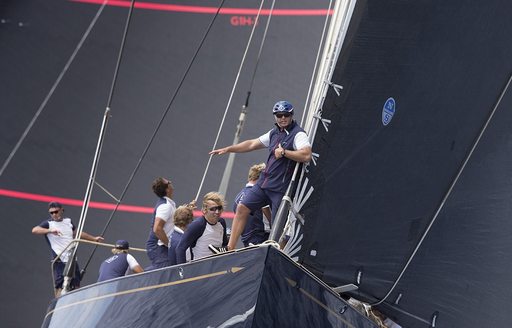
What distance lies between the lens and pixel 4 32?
32.4 feet

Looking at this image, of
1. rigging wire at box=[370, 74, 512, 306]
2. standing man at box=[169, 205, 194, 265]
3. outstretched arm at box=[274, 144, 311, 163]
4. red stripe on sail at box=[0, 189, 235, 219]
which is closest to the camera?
outstretched arm at box=[274, 144, 311, 163]

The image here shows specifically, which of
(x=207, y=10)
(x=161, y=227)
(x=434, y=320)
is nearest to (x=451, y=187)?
(x=434, y=320)

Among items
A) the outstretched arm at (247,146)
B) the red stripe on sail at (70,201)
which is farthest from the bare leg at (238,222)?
the red stripe on sail at (70,201)

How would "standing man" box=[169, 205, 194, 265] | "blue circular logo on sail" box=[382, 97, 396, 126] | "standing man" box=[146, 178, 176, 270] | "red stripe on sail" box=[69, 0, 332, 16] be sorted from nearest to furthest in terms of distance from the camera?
"blue circular logo on sail" box=[382, 97, 396, 126] → "standing man" box=[169, 205, 194, 265] → "standing man" box=[146, 178, 176, 270] → "red stripe on sail" box=[69, 0, 332, 16]

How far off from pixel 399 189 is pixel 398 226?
16 centimetres

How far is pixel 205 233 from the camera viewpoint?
575cm

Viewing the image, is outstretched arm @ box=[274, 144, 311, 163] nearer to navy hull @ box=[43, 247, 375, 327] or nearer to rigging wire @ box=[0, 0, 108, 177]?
navy hull @ box=[43, 247, 375, 327]

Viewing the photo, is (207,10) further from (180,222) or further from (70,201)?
(180,222)

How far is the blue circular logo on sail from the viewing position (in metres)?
5.27

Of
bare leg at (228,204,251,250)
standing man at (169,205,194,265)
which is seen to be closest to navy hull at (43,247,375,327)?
bare leg at (228,204,251,250)

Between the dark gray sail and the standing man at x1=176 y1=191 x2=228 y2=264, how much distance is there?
0.64 m

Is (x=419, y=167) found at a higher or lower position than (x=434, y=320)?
higher

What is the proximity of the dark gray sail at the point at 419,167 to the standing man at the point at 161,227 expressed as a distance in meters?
1.39

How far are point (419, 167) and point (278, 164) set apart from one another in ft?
2.15
